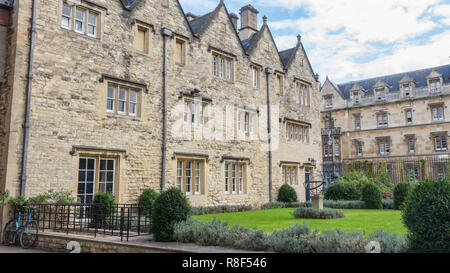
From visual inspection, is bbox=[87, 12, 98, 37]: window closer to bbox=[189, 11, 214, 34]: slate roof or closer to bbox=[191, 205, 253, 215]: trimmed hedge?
bbox=[189, 11, 214, 34]: slate roof

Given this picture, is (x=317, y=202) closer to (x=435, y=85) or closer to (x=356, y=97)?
(x=435, y=85)

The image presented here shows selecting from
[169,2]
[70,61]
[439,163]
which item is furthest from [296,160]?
[439,163]

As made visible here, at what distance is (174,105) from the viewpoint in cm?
1752

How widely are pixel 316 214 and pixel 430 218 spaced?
9309 millimetres

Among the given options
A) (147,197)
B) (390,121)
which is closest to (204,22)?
(147,197)

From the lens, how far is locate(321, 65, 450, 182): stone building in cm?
4234

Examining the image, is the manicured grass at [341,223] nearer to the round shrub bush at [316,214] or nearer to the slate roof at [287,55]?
the round shrub bush at [316,214]

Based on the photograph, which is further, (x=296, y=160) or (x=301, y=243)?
(x=296, y=160)

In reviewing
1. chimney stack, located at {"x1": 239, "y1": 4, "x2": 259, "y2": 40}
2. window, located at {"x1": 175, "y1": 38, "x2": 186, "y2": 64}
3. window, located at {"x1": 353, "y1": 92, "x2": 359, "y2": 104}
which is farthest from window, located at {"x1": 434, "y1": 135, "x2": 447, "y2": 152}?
window, located at {"x1": 175, "y1": 38, "x2": 186, "y2": 64}

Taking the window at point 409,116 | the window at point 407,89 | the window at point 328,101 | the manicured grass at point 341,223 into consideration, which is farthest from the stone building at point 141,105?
the window at point 328,101

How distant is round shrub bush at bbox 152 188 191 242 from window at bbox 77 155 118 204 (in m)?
6.25

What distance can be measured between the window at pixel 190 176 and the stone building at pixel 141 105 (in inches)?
2.2
